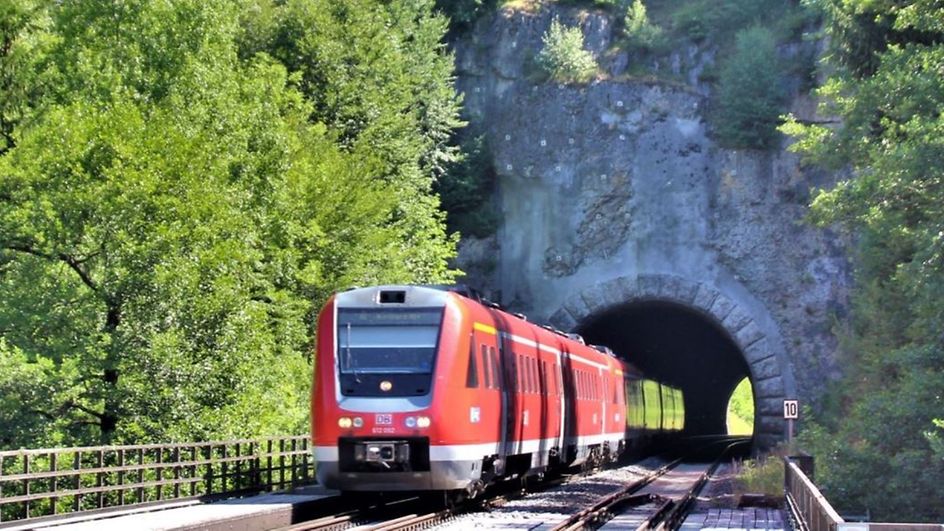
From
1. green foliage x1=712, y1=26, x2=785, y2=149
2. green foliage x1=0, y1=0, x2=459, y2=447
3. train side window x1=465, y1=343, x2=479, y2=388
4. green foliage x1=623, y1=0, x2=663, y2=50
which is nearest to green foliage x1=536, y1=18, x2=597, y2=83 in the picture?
green foliage x1=623, y1=0, x2=663, y2=50

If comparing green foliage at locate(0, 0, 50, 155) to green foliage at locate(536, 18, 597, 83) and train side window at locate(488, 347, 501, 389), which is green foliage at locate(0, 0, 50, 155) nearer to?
train side window at locate(488, 347, 501, 389)

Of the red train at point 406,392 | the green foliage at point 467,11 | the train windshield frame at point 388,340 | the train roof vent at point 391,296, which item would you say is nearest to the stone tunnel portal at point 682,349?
the green foliage at point 467,11

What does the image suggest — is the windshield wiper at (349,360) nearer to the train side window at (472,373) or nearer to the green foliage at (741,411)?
the train side window at (472,373)

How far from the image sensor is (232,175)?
103ft

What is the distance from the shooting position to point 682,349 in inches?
2532

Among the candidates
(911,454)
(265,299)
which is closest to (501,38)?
(265,299)

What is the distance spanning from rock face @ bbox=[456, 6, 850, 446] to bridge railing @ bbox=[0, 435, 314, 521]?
1629 centimetres

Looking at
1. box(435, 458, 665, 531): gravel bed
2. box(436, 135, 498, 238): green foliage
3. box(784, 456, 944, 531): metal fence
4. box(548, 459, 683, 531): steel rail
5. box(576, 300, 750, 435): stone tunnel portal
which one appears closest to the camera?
box(784, 456, 944, 531): metal fence

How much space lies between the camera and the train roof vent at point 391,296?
19953 mm

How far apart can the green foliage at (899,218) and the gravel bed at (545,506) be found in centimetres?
457

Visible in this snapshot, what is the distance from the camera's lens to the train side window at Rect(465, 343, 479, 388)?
20078 mm

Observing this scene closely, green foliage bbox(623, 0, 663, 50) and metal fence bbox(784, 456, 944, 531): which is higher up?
green foliage bbox(623, 0, 663, 50)

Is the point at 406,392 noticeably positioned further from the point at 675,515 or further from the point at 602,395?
the point at 602,395

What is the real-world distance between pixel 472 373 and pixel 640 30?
2723 cm
